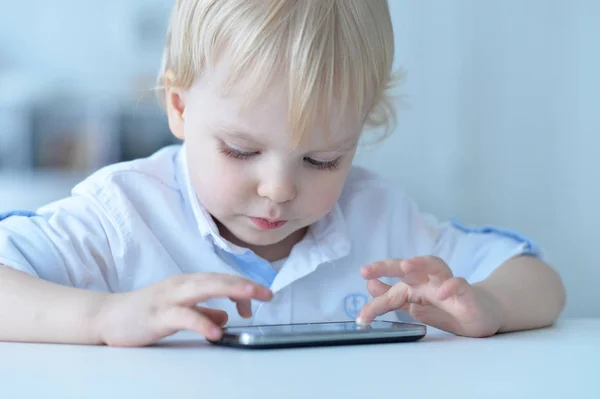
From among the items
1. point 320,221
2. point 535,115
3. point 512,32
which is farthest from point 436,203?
point 320,221

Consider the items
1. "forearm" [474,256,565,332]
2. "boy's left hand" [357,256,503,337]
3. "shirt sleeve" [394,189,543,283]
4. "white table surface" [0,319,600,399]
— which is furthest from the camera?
"shirt sleeve" [394,189,543,283]

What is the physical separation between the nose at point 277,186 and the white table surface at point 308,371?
18 centimetres

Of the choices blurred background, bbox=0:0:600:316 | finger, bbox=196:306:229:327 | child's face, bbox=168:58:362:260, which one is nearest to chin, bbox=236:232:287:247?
child's face, bbox=168:58:362:260

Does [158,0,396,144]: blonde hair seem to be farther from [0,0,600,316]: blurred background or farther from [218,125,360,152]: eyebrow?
[0,0,600,316]: blurred background

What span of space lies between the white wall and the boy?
0.40 m

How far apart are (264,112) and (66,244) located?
264mm

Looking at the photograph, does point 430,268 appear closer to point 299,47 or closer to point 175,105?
point 299,47

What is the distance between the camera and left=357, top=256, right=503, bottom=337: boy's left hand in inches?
29.5

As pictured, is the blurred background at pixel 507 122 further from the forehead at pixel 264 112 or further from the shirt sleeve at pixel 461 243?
the forehead at pixel 264 112

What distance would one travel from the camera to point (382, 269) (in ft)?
2.33

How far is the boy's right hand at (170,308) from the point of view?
658 millimetres

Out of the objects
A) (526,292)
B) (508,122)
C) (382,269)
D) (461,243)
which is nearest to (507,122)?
(508,122)

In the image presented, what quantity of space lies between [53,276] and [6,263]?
0.22ft

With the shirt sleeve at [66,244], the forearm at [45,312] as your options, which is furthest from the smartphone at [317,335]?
the shirt sleeve at [66,244]
